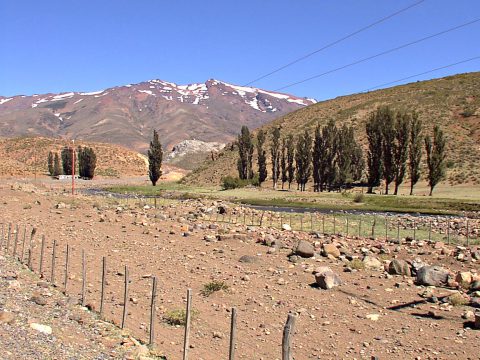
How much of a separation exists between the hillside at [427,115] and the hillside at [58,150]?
34.2 m

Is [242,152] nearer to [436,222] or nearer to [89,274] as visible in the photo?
[436,222]

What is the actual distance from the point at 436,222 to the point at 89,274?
3139 cm

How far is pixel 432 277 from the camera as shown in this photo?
59.1ft

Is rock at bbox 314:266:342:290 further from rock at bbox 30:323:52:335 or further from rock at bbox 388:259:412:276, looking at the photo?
rock at bbox 30:323:52:335

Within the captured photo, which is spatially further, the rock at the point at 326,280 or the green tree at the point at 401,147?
the green tree at the point at 401,147

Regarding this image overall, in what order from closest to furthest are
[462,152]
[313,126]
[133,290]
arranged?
[133,290] → [462,152] → [313,126]

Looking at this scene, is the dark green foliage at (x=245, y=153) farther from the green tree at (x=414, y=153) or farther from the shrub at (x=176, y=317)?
the shrub at (x=176, y=317)

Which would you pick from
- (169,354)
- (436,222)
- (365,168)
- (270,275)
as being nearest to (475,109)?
(365,168)

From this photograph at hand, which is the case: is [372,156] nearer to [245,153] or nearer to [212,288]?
[245,153]

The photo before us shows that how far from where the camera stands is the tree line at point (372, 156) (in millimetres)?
71562

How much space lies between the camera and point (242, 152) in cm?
10006

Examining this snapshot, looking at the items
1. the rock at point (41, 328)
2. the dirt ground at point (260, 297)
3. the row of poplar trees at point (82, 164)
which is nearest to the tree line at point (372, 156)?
the row of poplar trees at point (82, 164)

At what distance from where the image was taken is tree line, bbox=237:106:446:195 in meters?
71.6

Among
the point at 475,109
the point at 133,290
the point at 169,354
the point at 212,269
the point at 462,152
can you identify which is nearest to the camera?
the point at 169,354
